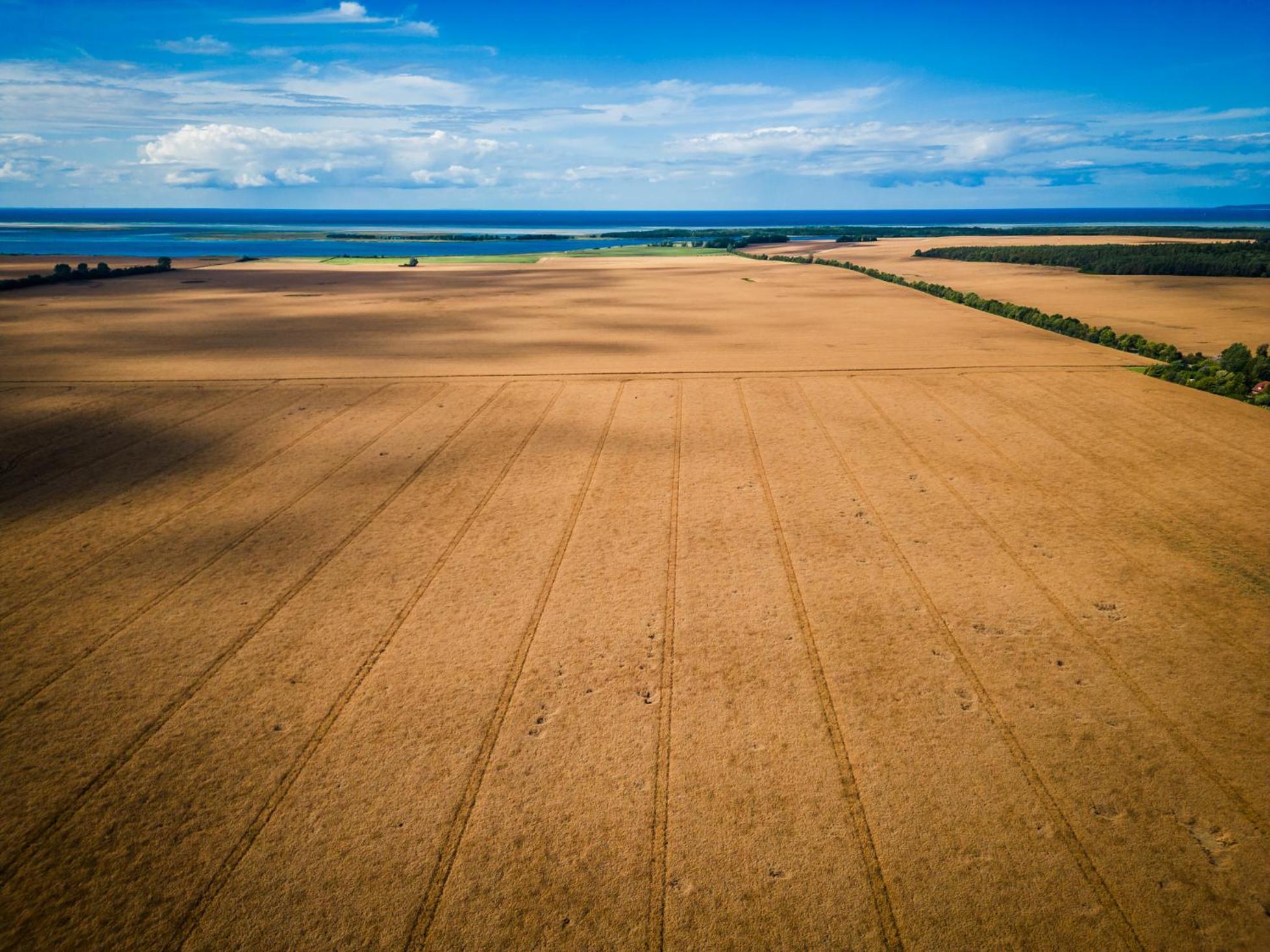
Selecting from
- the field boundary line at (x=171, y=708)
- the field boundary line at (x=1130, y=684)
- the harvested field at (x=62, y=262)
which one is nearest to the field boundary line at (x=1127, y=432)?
the field boundary line at (x=1130, y=684)

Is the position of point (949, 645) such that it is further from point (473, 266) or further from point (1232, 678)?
point (473, 266)

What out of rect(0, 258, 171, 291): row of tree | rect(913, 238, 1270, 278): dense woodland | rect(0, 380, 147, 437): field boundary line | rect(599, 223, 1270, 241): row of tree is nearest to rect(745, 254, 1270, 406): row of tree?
rect(913, 238, 1270, 278): dense woodland

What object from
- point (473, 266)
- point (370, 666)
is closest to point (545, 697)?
point (370, 666)

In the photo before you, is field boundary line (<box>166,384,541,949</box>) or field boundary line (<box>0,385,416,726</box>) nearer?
field boundary line (<box>166,384,541,949</box>)

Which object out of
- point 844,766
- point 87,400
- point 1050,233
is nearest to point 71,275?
point 87,400

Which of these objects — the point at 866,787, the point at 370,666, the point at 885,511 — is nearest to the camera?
the point at 866,787

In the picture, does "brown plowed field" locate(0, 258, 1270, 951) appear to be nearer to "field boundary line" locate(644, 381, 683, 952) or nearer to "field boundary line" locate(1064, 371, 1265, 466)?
"field boundary line" locate(644, 381, 683, 952)

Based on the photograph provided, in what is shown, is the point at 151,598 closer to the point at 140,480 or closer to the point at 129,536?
the point at 129,536
